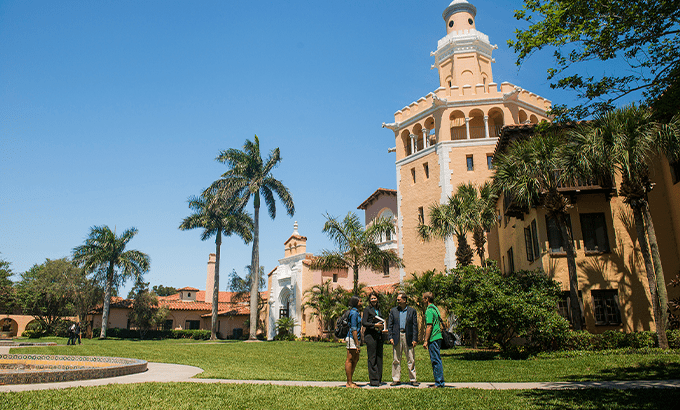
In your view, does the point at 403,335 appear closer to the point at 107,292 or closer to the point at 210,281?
the point at 107,292

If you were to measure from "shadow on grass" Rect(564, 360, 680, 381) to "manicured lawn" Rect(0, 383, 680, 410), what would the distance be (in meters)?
2.31

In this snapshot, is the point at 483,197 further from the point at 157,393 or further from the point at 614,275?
the point at 157,393

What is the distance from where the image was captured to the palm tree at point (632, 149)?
51.6 ft

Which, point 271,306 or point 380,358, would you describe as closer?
point 380,358

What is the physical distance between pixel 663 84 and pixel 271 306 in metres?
41.2

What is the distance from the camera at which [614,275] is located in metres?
19.5

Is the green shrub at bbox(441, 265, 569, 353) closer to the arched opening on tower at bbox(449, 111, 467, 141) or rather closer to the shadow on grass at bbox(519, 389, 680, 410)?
the shadow on grass at bbox(519, 389, 680, 410)

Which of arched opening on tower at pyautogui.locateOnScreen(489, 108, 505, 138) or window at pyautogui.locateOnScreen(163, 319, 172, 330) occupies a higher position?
arched opening on tower at pyautogui.locateOnScreen(489, 108, 505, 138)

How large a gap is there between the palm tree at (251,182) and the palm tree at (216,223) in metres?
1.42

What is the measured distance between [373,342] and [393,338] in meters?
0.71

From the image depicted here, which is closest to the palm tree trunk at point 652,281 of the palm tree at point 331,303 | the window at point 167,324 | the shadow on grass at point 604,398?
the shadow on grass at point 604,398

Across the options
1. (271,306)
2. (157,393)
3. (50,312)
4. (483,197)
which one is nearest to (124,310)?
(50,312)

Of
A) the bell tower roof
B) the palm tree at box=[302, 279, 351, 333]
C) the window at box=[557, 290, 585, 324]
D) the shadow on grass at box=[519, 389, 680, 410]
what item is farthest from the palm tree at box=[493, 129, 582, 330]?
the bell tower roof

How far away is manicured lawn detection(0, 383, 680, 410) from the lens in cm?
662
